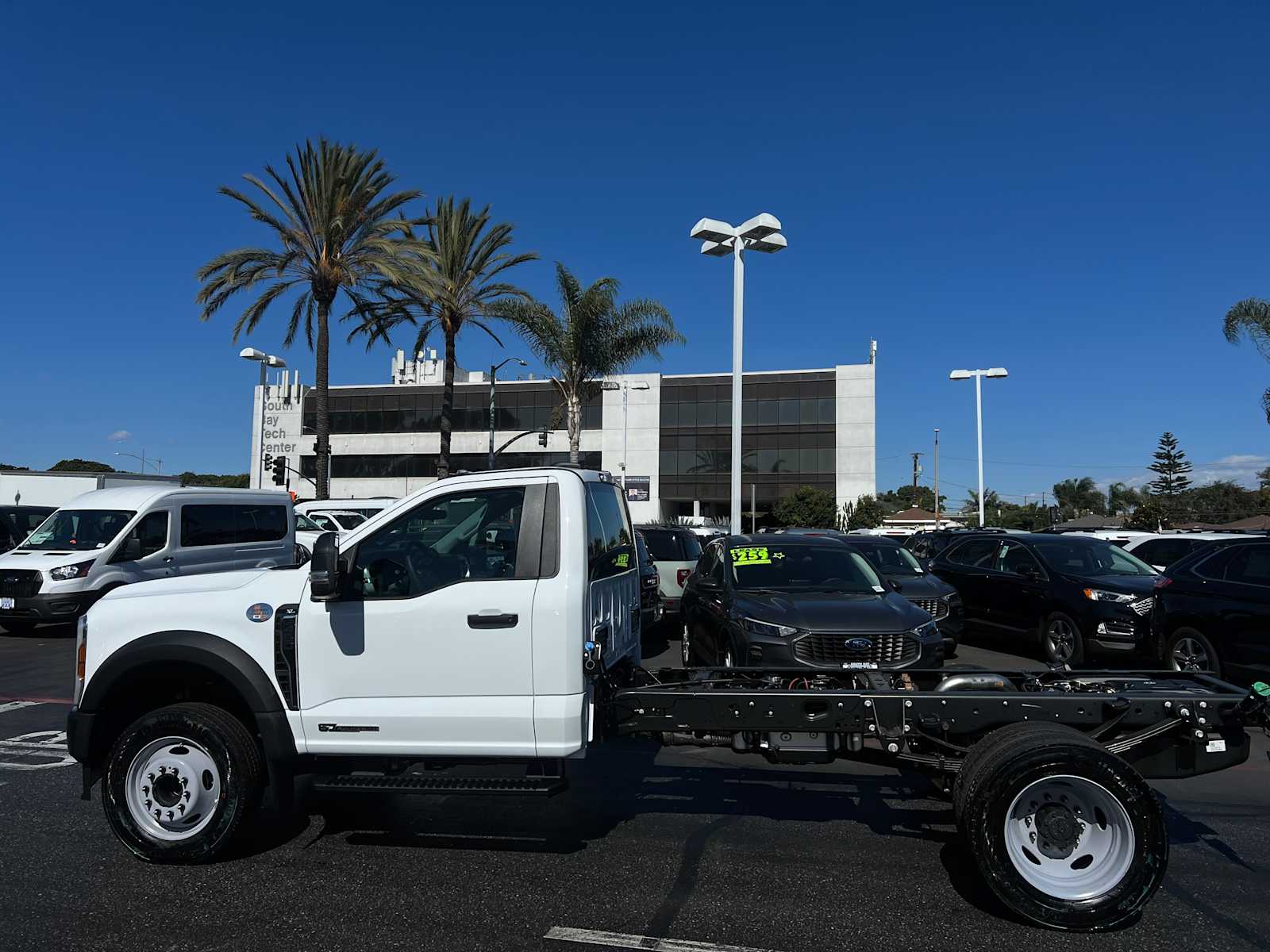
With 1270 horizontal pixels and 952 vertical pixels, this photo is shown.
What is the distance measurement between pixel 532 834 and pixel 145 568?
1139 cm

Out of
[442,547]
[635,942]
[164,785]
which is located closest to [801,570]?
[442,547]

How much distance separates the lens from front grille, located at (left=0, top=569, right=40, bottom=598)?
42.9 ft

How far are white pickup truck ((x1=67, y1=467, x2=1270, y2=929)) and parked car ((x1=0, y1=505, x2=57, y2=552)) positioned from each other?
15209mm

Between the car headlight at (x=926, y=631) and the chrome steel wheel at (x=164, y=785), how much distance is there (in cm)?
543

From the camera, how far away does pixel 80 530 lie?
14016mm

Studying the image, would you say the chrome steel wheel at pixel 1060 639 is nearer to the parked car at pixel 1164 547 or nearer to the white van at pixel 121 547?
the parked car at pixel 1164 547

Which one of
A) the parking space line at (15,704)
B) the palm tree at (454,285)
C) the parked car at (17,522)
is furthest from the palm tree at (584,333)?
the parking space line at (15,704)

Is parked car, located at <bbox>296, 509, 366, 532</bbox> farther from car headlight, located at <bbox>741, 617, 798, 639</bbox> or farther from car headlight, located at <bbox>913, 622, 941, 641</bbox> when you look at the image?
car headlight, located at <bbox>913, 622, 941, 641</bbox>

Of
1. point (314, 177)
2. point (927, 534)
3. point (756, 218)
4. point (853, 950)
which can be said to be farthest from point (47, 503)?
point (853, 950)

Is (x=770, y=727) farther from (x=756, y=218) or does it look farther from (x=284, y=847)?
(x=756, y=218)

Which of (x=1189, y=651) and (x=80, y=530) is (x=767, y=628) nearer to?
(x=1189, y=651)

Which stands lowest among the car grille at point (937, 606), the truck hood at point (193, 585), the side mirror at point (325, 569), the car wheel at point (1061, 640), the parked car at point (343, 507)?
the car wheel at point (1061, 640)

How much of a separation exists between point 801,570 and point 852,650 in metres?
2.03

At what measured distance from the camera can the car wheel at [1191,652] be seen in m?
8.73
